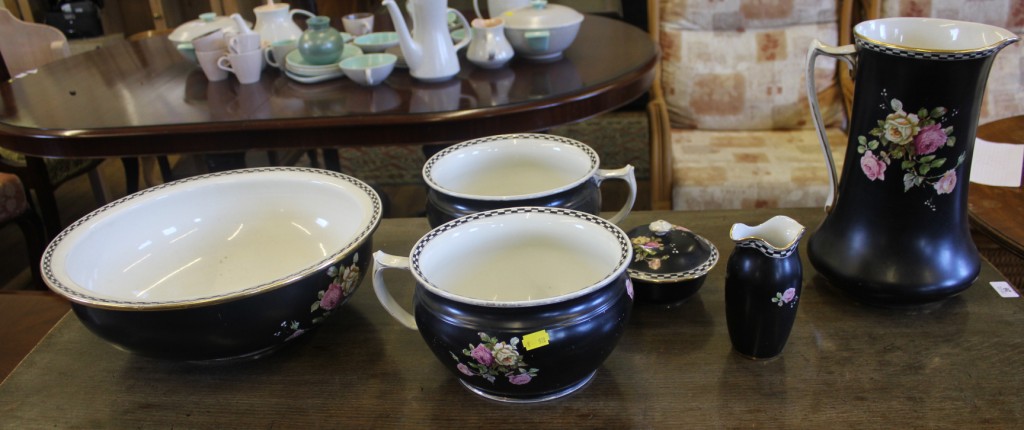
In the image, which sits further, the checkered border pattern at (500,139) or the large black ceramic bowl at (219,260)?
the checkered border pattern at (500,139)

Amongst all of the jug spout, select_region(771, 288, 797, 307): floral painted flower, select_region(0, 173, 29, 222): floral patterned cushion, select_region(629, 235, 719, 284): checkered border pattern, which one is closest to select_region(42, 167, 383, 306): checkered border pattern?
select_region(629, 235, 719, 284): checkered border pattern

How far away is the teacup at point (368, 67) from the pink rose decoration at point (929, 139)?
109cm

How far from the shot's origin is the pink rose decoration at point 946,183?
648 mm

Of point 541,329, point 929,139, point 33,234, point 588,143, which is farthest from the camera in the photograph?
point 588,143

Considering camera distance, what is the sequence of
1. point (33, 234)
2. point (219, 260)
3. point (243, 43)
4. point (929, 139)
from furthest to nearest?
point (33, 234)
point (243, 43)
point (219, 260)
point (929, 139)

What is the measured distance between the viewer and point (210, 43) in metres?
1.62

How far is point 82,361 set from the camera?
711mm

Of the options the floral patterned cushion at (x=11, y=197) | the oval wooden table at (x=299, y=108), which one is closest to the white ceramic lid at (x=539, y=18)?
the oval wooden table at (x=299, y=108)

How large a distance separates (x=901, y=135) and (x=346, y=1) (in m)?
2.68

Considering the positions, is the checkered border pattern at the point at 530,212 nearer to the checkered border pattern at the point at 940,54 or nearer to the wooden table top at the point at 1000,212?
the checkered border pattern at the point at 940,54

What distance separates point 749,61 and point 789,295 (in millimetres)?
1579

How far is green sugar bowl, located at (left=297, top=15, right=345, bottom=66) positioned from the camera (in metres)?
1.58

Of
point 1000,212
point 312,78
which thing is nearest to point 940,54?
point 1000,212

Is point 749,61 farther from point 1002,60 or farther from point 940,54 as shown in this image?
point 940,54
